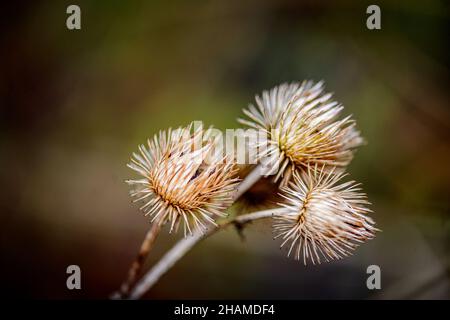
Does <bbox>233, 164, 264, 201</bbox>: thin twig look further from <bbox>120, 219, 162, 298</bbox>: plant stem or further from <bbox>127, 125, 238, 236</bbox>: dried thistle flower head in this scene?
<bbox>120, 219, 162, 298</bbox>: plant stem

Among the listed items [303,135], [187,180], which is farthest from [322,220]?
[187,180]

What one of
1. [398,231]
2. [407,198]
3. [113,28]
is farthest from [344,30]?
[113,28]

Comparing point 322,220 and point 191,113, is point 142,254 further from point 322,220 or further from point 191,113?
point 191,113

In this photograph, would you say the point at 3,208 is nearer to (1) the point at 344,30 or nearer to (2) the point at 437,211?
(1) the point at 344,30

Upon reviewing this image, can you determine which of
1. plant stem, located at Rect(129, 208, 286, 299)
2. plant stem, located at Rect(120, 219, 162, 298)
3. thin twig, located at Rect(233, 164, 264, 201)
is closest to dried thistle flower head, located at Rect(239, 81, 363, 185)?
thin twig, located at Rect(233, 164, 264, 201)

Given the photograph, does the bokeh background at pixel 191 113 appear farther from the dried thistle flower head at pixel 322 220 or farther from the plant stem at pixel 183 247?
the dried thistle flower head at pixel 322 220
